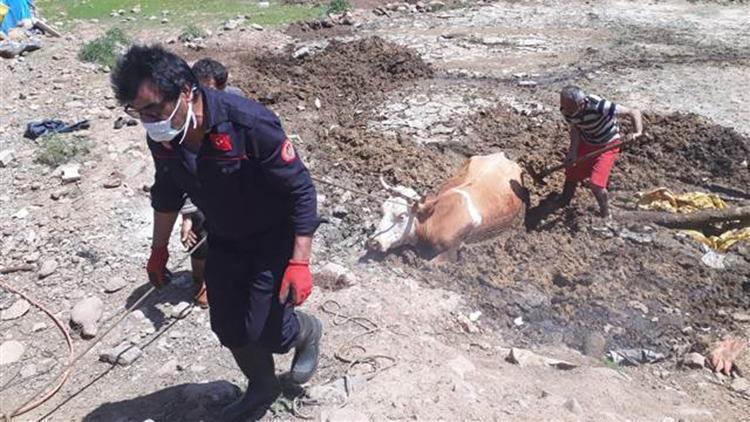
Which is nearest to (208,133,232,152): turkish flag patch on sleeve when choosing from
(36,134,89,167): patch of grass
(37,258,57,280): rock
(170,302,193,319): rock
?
(170,302,193,319): rock

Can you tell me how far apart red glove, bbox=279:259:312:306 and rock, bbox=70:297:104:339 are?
6.40 feet

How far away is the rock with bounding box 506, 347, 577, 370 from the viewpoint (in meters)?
3.89

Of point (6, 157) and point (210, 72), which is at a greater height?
point (210, 72)

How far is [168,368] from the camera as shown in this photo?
13.0 ft

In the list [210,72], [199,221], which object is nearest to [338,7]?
[210,72]

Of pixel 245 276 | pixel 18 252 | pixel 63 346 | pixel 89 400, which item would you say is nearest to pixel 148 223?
pixel 18 252

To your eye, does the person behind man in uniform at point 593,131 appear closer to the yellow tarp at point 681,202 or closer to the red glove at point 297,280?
the yellow tarp at point 681,202

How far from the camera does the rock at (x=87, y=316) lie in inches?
170

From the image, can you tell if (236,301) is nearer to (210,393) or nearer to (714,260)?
(210,393)

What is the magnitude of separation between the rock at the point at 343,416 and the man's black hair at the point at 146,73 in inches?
63.0

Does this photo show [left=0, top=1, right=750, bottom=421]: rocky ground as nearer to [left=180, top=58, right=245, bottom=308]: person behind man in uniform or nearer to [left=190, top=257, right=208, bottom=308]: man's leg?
[left=190, top=257, right=208, bottom=308]: man's leg

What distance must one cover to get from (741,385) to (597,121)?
2176mm

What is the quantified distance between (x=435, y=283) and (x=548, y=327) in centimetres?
73

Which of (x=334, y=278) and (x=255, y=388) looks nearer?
(x=255, y=388)
